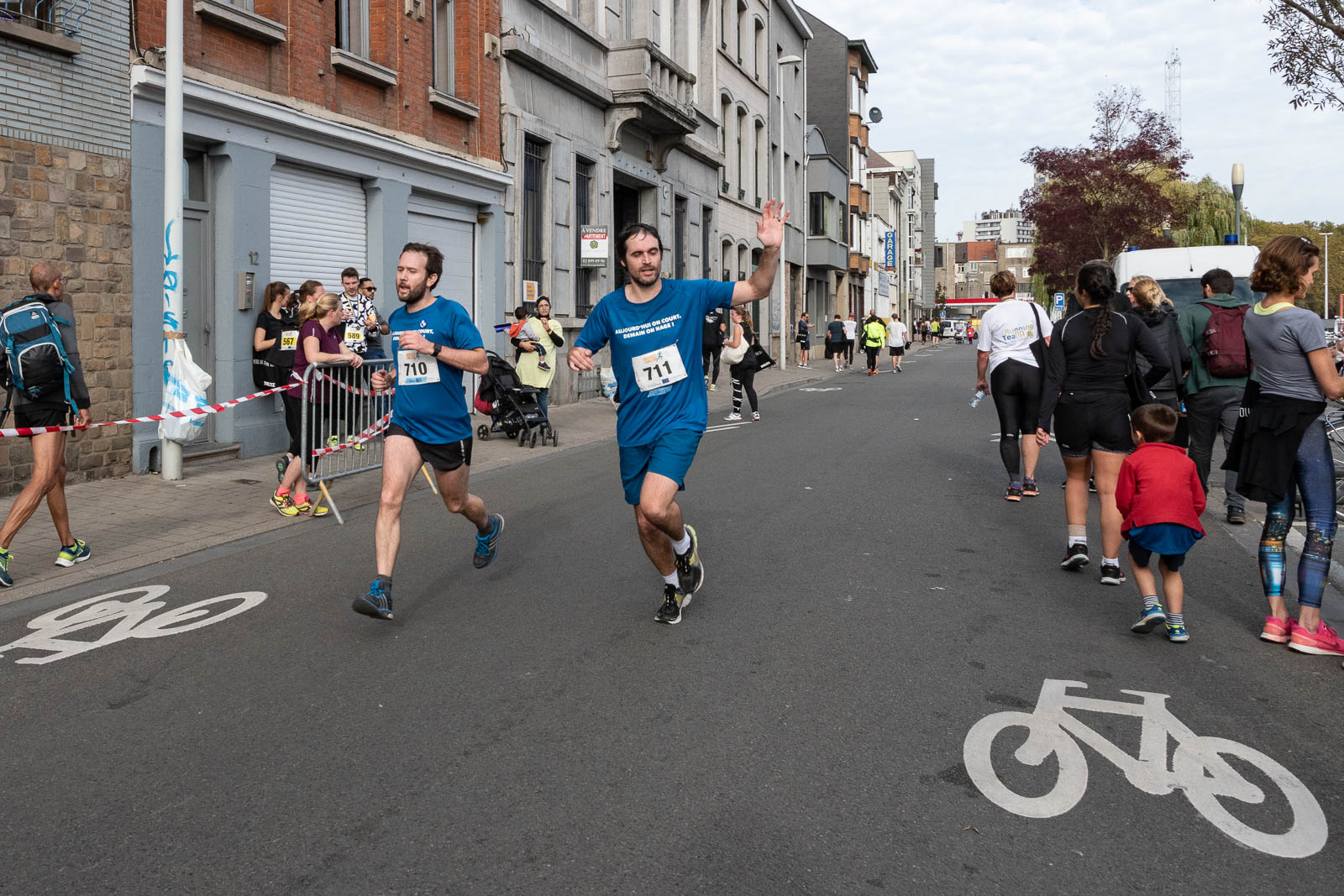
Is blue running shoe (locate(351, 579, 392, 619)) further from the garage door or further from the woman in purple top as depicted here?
the garage door

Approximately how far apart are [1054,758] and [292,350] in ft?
26.8

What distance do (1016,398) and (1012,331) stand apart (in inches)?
22.5

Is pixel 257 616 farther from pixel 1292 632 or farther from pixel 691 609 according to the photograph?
pixel 1292 632

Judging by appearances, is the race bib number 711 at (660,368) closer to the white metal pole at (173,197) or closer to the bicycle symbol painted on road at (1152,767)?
the bicycle symbol painted on road at (1152,767)

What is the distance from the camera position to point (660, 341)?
18.2 feet

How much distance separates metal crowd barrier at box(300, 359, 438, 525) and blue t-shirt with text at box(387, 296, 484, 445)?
2.68m

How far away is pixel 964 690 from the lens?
185 inches

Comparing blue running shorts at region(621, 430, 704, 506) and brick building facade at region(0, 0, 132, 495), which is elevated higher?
brick building facade at region(0, 0, 132, 495)

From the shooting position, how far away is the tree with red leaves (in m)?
35.3

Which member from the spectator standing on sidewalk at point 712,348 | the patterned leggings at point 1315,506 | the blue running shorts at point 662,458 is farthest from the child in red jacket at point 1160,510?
the spectator standing on sidewalk at point 712,348

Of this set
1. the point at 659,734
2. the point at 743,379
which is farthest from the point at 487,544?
the point at 743,379

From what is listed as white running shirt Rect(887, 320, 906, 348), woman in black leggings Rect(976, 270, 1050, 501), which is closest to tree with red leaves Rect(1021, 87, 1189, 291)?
white running shirt Rect(887, 320, 906, 348)

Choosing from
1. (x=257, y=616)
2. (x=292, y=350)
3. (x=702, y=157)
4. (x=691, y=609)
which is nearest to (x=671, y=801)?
(x=691, y=609)

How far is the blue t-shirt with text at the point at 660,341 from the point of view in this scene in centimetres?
557
